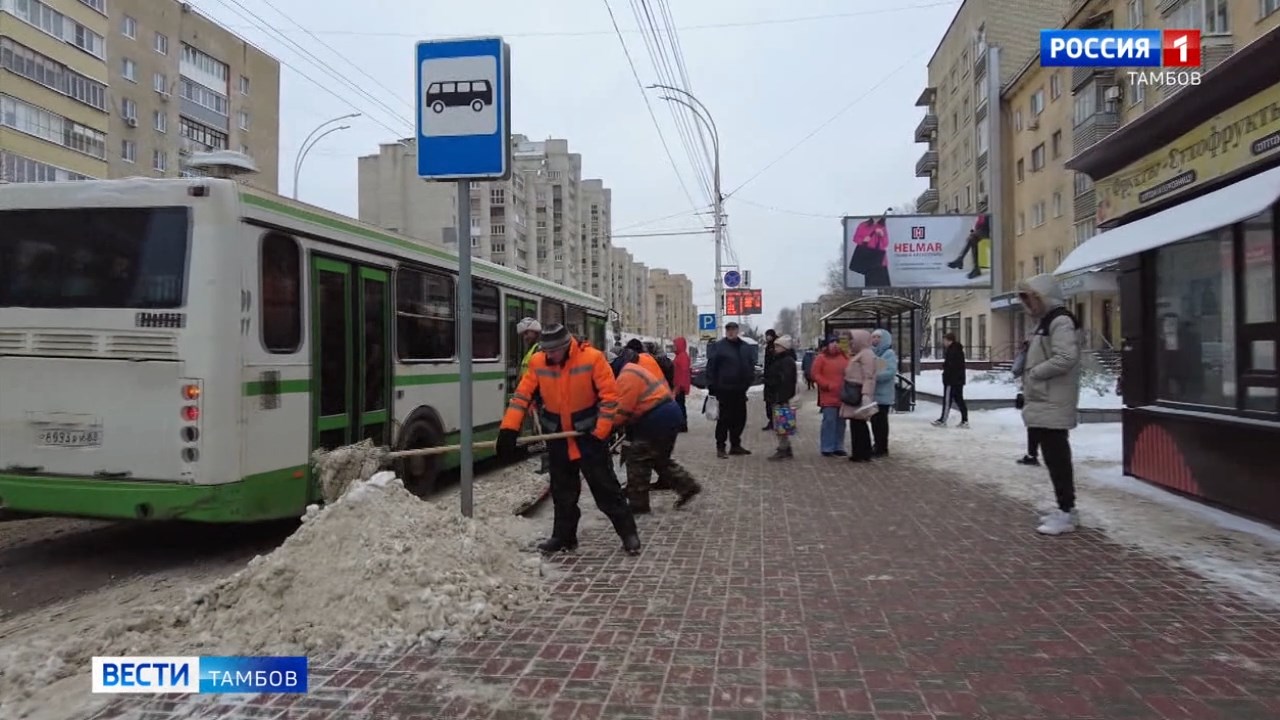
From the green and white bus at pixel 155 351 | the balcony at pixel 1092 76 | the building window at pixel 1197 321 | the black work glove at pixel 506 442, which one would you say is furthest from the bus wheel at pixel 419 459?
the balcony at pixel 1092 76

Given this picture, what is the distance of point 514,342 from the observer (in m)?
11.1

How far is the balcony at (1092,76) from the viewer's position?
3278 centimetres

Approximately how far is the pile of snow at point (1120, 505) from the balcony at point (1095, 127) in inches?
952

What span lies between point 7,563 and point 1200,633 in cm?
787

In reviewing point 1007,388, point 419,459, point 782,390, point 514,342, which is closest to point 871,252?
point 1007,388

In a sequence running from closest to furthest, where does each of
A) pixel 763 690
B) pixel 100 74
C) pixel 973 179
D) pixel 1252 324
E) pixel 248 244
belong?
pixel 763 690 < pixel 248 244 < pixel 1252 324 < pixel 100 74 < pixel 973 179

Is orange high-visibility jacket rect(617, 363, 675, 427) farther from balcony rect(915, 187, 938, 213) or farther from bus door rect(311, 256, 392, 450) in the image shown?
balcony rect(915, 187, 938, 213)

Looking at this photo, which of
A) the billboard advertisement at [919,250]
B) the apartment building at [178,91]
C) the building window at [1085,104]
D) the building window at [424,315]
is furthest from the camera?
the apartment building at [178,91]

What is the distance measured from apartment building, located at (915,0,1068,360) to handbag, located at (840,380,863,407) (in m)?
31.4

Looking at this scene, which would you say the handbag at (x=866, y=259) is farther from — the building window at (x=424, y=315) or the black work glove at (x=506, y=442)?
the black work glove at (x=506, y=442)

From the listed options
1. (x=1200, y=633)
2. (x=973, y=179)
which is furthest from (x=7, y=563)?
(x=973, y=179)

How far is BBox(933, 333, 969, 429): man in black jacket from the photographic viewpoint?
14.5 m

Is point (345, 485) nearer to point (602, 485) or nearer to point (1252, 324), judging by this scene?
point (602, 485)

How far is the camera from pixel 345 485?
6.46 metres
